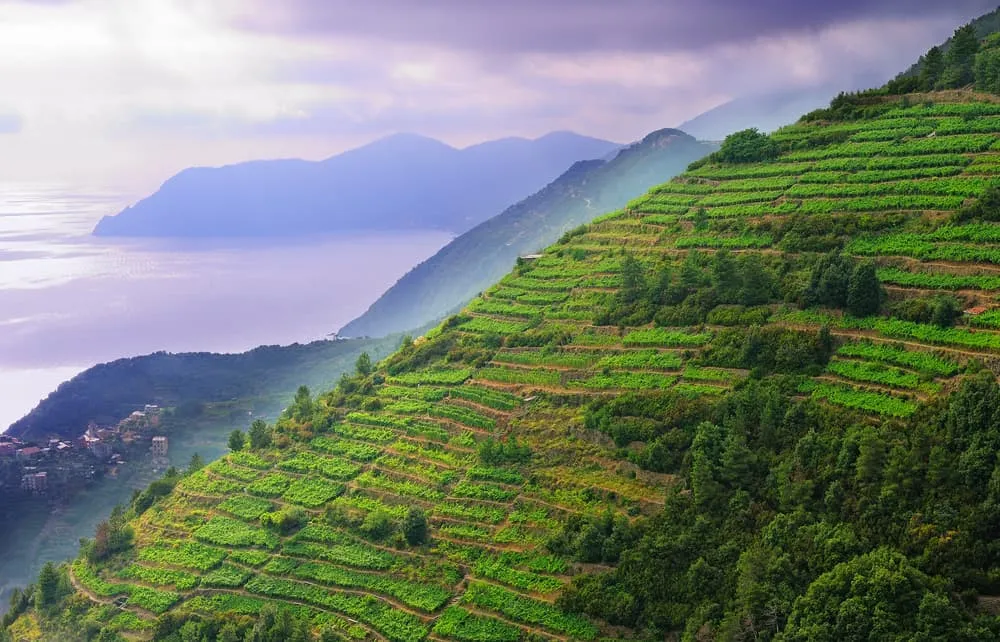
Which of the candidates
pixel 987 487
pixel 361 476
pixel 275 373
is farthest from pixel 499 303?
pixel 275 373

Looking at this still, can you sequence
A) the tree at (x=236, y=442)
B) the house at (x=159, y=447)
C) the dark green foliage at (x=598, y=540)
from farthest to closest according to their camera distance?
1. the house at (x=159, y=447)
2. the tree at (x=236, y=442)
3. the dark green foliage at (x=598, y=540)

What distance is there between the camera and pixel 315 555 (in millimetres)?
32469

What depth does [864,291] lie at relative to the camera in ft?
96.2

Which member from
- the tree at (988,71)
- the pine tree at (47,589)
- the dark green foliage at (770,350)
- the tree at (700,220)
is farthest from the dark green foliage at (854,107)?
the pine tree at (47,589)

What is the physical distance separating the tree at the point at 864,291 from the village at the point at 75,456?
56.0m

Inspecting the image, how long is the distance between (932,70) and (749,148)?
426 inches

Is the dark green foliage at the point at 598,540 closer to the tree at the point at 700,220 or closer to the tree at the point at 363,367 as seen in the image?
the tree at the point at 700,220

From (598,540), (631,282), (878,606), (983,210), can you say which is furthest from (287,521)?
(983,210)

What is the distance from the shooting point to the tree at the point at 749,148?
4589cm

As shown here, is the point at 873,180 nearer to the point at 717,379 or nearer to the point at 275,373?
the point at 717,379

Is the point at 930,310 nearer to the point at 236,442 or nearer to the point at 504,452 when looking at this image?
the point at 504,452

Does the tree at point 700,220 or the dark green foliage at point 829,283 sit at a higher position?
the tree at point 700,220

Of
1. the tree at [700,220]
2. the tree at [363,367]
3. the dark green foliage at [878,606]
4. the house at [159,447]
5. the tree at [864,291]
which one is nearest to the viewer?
the dark green foliage at [878,606]

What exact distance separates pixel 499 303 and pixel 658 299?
10.9 meters
